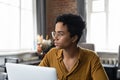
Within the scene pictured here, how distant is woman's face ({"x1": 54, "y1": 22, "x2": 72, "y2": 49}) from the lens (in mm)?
1415

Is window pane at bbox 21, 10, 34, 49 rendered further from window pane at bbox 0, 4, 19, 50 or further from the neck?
the neck

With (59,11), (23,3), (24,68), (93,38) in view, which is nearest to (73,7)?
(59,11)

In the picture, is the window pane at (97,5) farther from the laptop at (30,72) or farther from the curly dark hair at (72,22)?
the laptop at (30,72)

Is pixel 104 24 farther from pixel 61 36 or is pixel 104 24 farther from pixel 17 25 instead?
pixel 61 36

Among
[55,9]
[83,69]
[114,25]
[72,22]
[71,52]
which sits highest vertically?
[55,9]

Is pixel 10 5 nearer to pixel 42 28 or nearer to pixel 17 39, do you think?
pixel 17 39

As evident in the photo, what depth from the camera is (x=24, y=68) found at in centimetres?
116

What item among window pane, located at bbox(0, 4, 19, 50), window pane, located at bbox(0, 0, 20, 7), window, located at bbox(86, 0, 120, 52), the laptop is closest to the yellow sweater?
the laptop

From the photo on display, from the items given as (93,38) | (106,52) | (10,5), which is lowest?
(106,52)

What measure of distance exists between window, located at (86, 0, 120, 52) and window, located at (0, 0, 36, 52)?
1.48 meters

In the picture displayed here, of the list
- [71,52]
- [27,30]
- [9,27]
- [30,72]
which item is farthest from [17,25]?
[30,72]

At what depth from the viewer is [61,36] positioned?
1.42 metres

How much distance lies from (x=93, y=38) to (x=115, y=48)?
2.04ft

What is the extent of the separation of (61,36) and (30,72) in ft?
1.24
